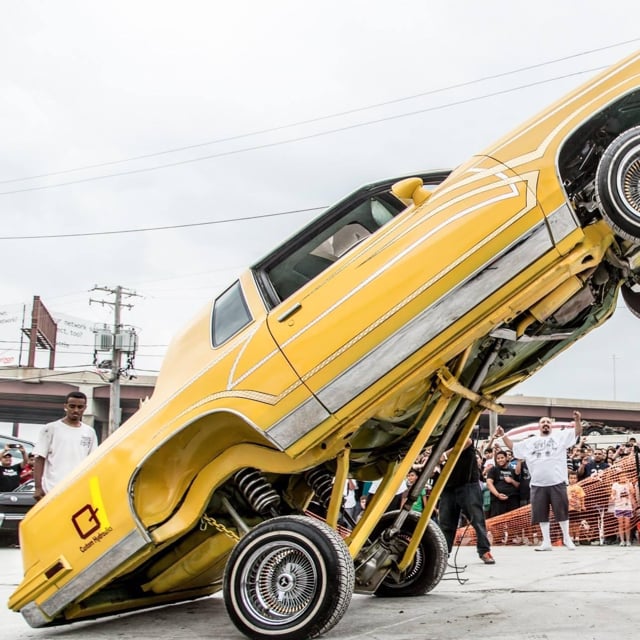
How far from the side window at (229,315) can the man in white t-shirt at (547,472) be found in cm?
681

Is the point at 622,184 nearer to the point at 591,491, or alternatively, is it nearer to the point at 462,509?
the point at 462,509

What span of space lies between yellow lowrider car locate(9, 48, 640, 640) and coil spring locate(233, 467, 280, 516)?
1 cm

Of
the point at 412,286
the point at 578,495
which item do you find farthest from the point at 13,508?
the point at 412,286

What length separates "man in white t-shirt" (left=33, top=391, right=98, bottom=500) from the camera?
666 centimetres

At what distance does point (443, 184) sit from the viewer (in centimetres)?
452

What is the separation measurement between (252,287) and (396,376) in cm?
123

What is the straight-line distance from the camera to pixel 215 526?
5129 mm

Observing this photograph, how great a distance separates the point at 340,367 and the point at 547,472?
778cm

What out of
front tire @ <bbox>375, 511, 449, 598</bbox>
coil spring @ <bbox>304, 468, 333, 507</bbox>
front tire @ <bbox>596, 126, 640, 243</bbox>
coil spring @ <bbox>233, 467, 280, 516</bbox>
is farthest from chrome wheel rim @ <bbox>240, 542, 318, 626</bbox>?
front tire @ <bbox>596, 126, 640, 243</bbox>

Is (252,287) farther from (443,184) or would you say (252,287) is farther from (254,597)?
(254,597)

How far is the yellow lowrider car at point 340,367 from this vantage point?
167 inches

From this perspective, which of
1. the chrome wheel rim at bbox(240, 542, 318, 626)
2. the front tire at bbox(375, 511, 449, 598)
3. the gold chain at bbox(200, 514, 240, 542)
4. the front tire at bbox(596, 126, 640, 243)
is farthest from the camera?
the front tire at bbox(375, 511, 449, 598)

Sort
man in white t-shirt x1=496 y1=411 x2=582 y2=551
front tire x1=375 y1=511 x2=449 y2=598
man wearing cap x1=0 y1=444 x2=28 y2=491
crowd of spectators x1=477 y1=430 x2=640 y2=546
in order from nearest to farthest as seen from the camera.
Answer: front tire x1=375 y1=511 x2=449 y2=598, man in white t-shirt x1=496 y1=411 x2=582 y2=551, crowd of spectators x1=477 y1=430 x2=640 y2=546, man wearing cap x1=0 y1=444 x2=28 y2=491

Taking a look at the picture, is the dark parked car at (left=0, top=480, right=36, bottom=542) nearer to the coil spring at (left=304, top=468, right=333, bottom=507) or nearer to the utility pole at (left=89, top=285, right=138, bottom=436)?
the coil spring at (left=304, top=468, right=333, bottom=507)
